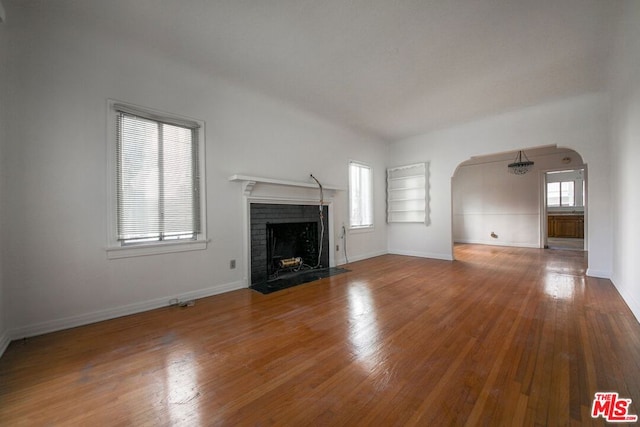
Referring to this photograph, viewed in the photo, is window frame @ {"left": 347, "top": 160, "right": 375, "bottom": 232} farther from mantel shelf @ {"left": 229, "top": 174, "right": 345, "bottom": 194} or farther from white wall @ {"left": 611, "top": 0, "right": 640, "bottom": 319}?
white wall @ {"left": 611, "top": 0, "right": 640, "bottom": 319}

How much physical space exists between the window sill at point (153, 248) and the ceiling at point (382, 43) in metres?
2.21

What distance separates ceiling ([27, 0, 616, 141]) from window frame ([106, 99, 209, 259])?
0.71m

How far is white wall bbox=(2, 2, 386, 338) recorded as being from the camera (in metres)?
2.22

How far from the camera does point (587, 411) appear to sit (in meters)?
1.31

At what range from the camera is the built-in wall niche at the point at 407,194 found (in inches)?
232

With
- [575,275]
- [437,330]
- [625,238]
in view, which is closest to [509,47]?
[625,238]

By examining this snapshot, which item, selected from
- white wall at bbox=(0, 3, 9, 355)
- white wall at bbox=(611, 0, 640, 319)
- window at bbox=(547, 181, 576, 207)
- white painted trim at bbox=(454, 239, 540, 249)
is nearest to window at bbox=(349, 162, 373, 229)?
white wall at bbox=(611, 0, 640, 319)

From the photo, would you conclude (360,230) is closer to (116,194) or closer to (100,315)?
(116,194)

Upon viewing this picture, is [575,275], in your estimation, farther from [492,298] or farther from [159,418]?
[159,418]

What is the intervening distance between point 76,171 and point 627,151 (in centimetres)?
568

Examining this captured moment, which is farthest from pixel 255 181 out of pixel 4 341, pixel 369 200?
pixel 369 200

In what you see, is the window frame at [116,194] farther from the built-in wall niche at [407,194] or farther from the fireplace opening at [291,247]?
the built-in wall niche at [407,194]

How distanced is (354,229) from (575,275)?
3.70m

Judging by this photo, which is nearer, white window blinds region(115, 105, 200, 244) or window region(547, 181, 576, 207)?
white window blinds region(115, 105, 200, 244)
